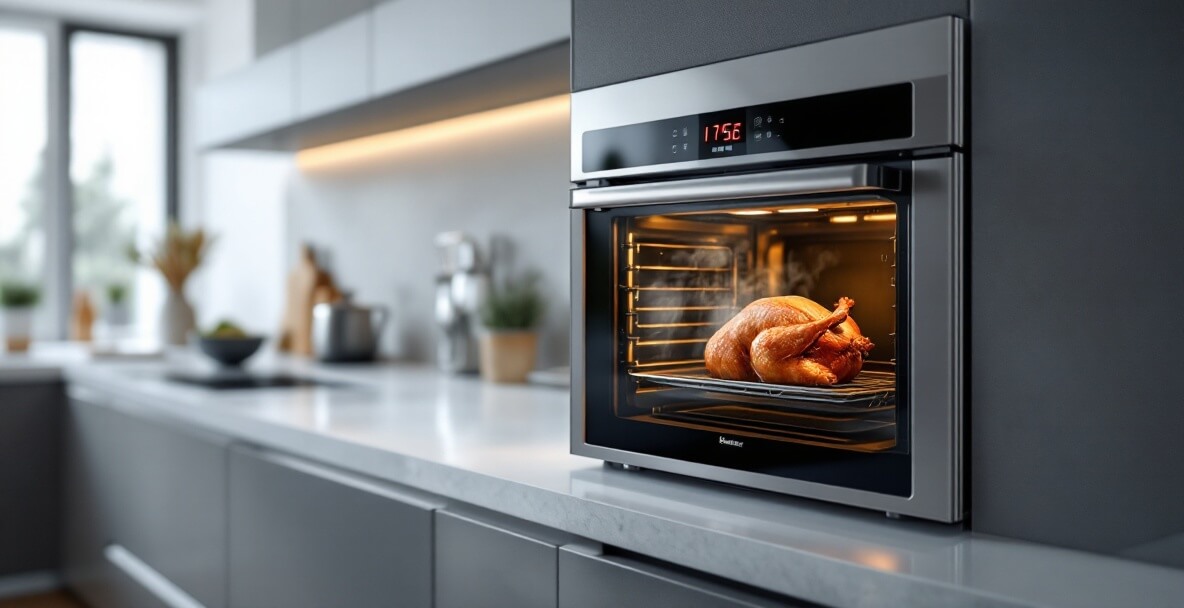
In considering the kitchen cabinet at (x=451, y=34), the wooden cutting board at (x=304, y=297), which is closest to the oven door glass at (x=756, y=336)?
the kitchen cabinet at (x=451, y=34)

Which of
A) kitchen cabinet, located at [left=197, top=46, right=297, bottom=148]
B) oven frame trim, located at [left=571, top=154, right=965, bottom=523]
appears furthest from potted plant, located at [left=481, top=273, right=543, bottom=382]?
oven frame trim, located at [left=571, top=154, right=965, bottom=523]

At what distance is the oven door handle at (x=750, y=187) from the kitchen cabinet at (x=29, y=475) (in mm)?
2335

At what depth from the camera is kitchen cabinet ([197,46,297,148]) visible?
2.50 metres

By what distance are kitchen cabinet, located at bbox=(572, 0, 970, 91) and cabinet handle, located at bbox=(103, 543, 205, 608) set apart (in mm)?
1406

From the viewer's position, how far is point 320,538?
4.96 feet

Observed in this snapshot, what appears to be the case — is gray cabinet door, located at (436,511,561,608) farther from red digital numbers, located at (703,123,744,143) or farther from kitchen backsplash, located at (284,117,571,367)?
kitchen backsplash, located at (284,117,571,367)

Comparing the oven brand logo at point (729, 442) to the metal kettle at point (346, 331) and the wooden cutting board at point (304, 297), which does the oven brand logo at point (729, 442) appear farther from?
the wooden cutting board at point (304, 297)

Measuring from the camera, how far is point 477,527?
1.20 meters

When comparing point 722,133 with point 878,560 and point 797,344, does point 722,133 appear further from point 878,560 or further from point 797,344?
point 878,560

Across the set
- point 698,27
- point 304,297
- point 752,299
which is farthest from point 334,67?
point 752,299

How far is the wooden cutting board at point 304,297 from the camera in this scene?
3068 millimetres

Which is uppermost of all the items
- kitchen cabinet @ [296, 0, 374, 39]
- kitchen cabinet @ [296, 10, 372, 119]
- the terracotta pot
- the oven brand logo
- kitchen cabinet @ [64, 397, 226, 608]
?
kitchen cabinet @ [296, 0, 374, 39]

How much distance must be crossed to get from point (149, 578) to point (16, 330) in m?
1.49

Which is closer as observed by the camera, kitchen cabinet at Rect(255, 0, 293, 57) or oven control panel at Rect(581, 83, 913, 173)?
oven control panel at Rect(581, 83, 913, 173)
